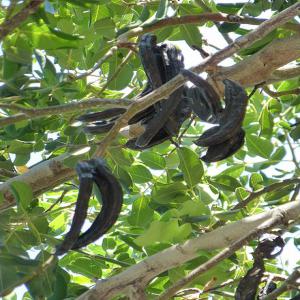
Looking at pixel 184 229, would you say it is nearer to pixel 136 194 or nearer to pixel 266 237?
pixel 266 237

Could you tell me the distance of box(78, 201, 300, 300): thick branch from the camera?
1488 millimetres

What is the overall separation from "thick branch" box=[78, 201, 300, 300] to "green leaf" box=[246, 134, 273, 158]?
0.48m

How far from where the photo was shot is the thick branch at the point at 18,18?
3.69ft

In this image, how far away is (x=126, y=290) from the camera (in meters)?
1.49

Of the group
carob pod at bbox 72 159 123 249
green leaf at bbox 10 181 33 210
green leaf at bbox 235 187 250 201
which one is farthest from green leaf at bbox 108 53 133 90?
carob pod at bbox 72 159 123 249

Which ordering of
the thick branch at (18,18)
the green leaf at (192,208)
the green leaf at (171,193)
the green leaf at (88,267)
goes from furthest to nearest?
the green leaf at (88,267) → the green leaf at (171,193) → the green leaf at (192,208) → the thick branch at (18,18)

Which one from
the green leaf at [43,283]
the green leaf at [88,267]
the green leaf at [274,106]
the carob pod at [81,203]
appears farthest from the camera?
the green leaf at [274,106]

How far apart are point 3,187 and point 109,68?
1.52ft

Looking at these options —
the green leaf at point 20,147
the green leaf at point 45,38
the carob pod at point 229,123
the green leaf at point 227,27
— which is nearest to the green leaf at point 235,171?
the green leaf at point 227,27

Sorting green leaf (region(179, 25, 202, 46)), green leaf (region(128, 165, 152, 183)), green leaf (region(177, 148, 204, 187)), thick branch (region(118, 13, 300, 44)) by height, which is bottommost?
green leaf (region(128, 165, 152, 183))

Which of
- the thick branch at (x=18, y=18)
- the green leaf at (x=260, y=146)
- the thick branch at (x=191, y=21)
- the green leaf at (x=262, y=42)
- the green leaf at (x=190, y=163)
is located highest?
the thick branch at (x=18, y=18)

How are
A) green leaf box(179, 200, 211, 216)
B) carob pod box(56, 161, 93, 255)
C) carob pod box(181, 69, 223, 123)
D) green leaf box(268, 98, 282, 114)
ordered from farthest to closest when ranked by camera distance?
green leaf box(268, 98, 282, 114), green leaf box(179, 200, 211, 216), carob pod box(181, 69, 223, 123), carob pod box(56, 161, 93, 255)

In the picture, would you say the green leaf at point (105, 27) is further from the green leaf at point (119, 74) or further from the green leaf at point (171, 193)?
the green leaf at point (171, 193)

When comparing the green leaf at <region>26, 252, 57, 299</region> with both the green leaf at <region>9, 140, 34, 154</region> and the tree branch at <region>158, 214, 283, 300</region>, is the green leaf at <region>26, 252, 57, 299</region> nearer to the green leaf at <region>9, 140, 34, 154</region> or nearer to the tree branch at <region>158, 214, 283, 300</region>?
the tree branch at <region>158, 214, 283, 300</region>
